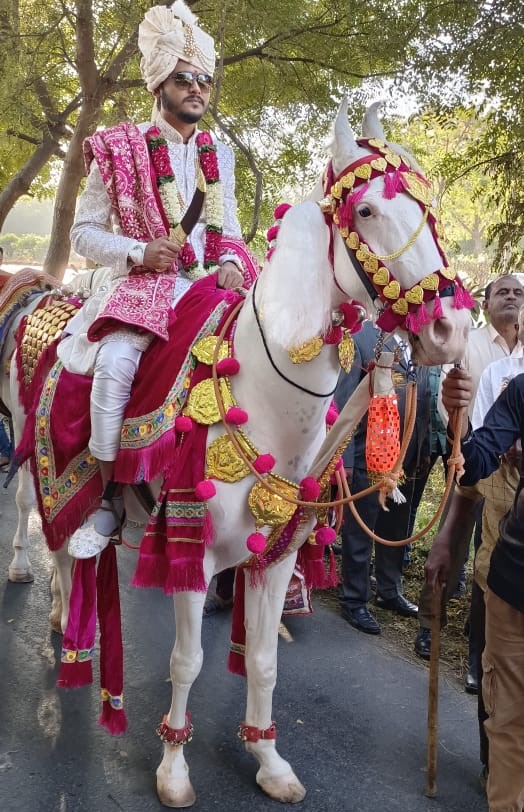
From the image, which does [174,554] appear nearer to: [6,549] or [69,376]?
[69,376]

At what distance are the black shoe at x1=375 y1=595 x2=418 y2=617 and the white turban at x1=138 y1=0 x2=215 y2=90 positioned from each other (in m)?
3.50

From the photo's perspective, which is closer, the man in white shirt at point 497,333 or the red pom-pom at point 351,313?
the red pom-pom at point 351,313

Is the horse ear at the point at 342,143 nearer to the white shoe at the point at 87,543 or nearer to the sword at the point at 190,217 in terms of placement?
the sword at the point at 190,217

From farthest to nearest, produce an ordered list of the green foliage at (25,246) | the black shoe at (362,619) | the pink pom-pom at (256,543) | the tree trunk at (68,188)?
the green foliage at (25,246), the tree trunk at (68,188), the black shoe at (362,619), the pink pom-pom at (256,543)

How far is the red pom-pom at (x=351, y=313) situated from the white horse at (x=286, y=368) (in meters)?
0.02

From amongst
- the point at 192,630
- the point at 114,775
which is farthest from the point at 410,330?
the point at 114,775

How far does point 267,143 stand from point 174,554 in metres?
8.16

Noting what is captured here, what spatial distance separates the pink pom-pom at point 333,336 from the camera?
7.59 ft

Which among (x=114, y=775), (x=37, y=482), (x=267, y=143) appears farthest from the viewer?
(x=267, y=143)

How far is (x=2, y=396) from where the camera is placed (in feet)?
15.1

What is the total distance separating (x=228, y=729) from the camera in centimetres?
338

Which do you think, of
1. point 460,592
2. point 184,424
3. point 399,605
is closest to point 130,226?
point 184,424

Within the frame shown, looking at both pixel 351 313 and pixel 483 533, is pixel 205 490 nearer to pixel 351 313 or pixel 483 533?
pixel 351 313

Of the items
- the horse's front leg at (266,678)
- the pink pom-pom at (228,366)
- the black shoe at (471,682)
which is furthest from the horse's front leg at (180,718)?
the black shoe at (471,682)
